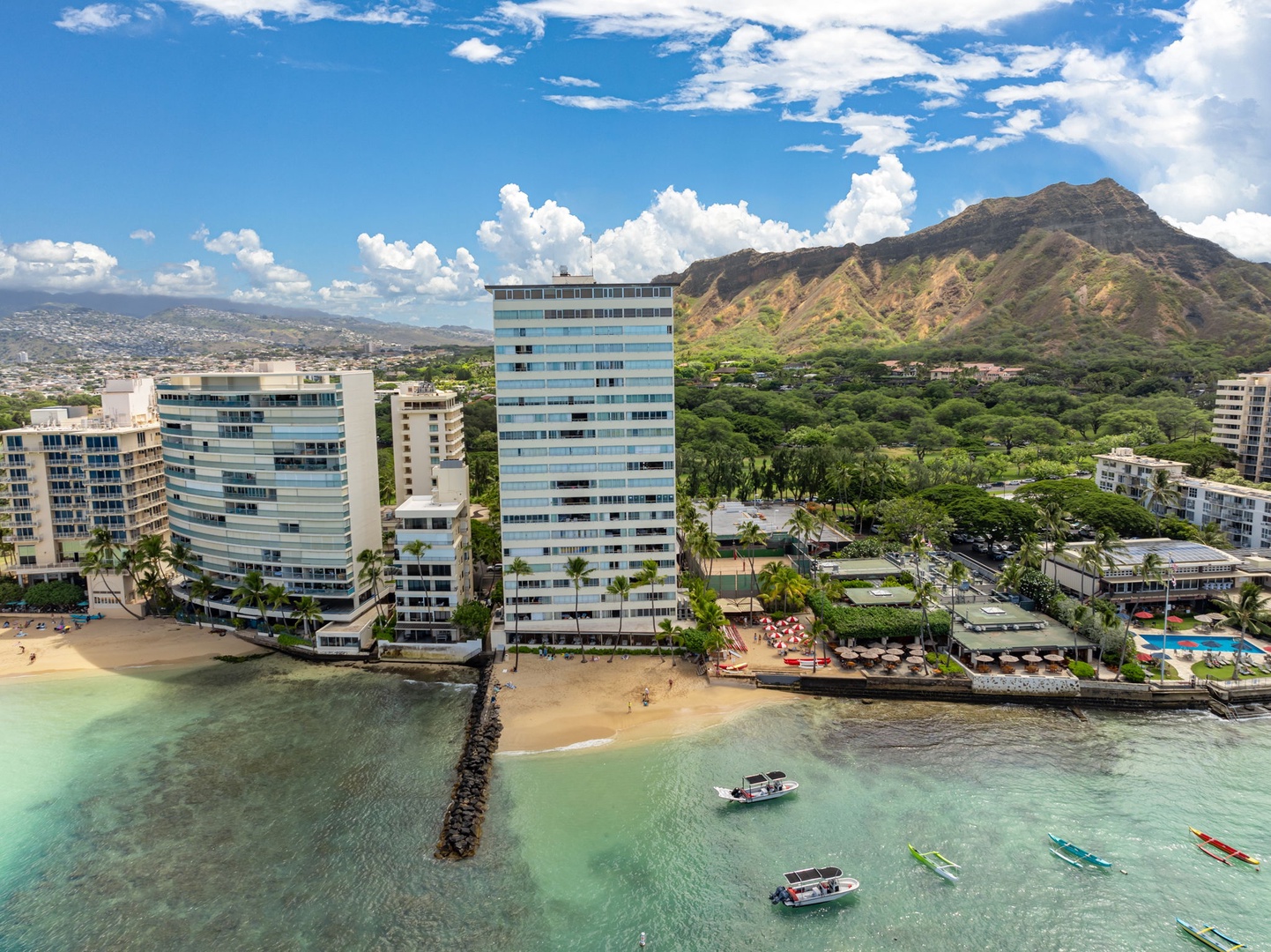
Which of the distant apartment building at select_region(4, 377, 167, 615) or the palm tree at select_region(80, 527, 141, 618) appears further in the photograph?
the distant apartment building at select_region(4, 377, 167, 615)

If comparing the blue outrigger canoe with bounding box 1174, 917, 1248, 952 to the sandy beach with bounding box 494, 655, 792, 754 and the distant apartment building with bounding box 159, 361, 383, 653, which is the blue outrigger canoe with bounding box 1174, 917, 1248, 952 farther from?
the distant apartment building with bounding box 159, 361, 383, 653

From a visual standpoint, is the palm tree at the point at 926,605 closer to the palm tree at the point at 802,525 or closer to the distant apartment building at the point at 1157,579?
the palm tree at the point at 802,525

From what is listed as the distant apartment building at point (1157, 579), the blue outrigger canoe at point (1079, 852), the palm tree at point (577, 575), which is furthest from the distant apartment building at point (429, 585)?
the distant apartment building at point (1157, 579)

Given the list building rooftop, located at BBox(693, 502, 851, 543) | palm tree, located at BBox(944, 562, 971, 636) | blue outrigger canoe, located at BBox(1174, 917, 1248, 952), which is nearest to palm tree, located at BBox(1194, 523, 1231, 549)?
palm tree, located at BBox(944, 562, 971, 636)

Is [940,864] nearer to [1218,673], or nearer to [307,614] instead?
[1218,673]

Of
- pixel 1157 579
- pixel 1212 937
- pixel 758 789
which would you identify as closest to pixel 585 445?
pixel 758 789

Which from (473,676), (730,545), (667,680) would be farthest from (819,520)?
(473,676)
